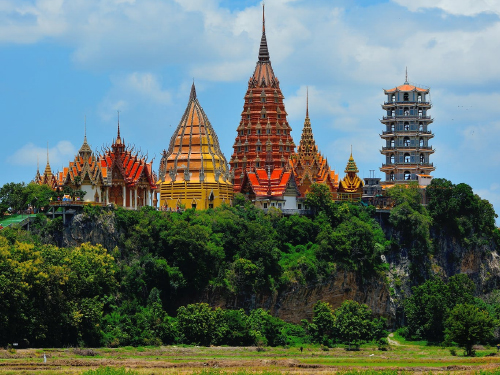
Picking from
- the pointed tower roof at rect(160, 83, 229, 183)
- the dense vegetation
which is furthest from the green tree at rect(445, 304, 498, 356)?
the pointed tower roof at rect(160, 83, 229, 183)

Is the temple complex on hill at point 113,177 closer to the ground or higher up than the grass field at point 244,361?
higher up

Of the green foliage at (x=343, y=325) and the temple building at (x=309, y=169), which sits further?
the temple building at (x=309, y=169)

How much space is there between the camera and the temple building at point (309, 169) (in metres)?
169

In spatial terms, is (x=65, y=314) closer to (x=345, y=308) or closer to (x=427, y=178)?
(x=345, y=308)

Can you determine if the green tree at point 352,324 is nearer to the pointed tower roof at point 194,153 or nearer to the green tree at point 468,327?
the green tree at point 468,327

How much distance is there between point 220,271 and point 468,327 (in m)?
24.5

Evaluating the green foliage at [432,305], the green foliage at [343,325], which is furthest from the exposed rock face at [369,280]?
the green foliage at [432,305]

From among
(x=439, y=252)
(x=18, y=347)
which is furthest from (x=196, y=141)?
(x=18, y=347)

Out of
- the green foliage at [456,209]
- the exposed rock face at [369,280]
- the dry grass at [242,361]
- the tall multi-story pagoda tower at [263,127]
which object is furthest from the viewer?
the tall multi-story pagoda tower at [263,127]

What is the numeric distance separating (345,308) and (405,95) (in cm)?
4006

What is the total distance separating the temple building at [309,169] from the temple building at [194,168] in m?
8.78

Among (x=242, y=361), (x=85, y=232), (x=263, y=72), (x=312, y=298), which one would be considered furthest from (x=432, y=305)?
(x=263, y=72)

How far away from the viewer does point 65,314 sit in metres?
134

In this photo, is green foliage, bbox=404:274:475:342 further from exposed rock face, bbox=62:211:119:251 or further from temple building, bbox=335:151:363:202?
exposed rock face, bbox=62:211:119:251
